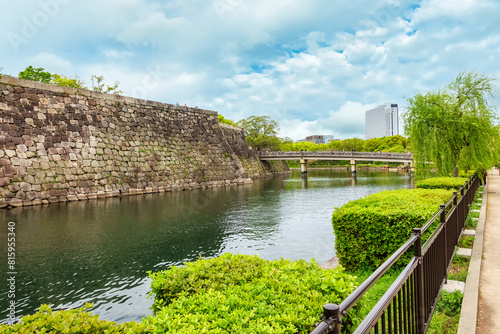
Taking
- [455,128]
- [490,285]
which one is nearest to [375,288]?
[490,285]

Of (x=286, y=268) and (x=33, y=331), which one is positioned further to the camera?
(x=286, y=268)

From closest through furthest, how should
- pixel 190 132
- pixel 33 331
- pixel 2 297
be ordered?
1. pixel 33 331
2. pixel 2 297
3. pixel 190 132

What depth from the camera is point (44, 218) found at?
47.4ft

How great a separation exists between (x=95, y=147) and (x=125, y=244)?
54.6ft

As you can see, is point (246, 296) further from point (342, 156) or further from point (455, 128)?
point (342, 156)

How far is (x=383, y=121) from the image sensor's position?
5689 inches

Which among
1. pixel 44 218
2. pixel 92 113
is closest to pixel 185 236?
pixel 44 218

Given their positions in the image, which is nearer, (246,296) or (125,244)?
(246,296)

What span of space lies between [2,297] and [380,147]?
93.8 m

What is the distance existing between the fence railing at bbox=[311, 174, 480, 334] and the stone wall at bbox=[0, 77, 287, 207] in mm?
21292

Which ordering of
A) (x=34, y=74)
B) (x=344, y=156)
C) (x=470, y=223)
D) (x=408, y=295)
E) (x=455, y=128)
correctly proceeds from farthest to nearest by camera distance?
1. (x=344, y=156)
2. (x=34, y=74)
3. (x=455, y=128)
4. (x=470, y=223)
5. (x=408, y=295)

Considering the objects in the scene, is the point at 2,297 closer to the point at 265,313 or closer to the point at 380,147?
the point at 265,313

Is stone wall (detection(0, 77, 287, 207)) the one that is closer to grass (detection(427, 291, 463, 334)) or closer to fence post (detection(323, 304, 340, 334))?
grass (detection(427, 291, 463, 334))

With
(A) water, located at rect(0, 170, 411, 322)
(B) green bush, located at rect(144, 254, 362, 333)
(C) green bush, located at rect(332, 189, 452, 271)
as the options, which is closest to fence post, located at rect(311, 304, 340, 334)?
(B) green bush, located at rect(144, 254, 362, 333)
